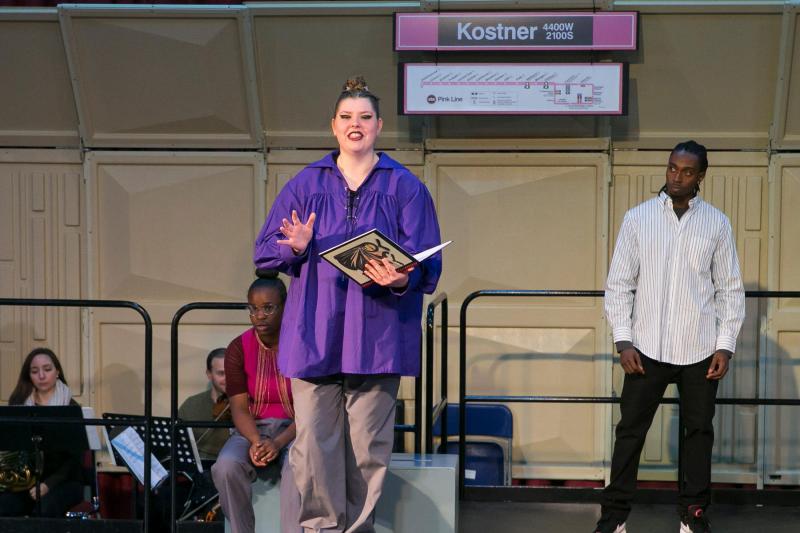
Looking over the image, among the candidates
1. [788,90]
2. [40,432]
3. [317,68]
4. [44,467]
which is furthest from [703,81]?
[44,467]

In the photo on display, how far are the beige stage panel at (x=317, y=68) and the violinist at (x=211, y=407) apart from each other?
56.0 inches

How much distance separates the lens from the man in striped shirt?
4.25m

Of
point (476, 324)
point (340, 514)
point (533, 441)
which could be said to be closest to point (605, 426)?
point (533, 441)

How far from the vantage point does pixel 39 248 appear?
6.61 metres

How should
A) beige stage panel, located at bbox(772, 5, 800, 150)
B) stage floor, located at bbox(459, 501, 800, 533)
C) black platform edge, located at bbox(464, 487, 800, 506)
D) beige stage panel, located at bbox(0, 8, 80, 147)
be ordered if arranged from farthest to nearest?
beige stage panel, located at bbox(0, 8, 80, 147)
beige stage panel, located at bbox(772, 5, 800, 150)
black platform edge, located at bbox(464, 487, 800, 506)
stage floor, located at bbox(459, 501, 800, 533)

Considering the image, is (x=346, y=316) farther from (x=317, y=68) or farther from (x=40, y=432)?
(x=317, y=68)

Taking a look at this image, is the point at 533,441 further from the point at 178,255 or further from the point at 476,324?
the point at 178,255

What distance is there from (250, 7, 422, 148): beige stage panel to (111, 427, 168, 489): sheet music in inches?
81.0

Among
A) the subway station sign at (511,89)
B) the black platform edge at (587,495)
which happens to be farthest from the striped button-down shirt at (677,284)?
the subway station sign at (511,89)

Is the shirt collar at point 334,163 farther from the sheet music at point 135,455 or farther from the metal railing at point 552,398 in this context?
the sheet music at point 135,455

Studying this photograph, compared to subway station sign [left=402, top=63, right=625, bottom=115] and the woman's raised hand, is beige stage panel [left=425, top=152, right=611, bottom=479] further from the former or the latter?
the woman's raised hand

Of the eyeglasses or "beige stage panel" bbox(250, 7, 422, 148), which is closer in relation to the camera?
the eyeglasses

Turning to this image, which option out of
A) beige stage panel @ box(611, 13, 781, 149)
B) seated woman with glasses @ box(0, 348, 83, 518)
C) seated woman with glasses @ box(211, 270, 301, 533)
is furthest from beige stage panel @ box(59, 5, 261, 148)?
seated woman with glasses @ box(211, 270, 301, 533)

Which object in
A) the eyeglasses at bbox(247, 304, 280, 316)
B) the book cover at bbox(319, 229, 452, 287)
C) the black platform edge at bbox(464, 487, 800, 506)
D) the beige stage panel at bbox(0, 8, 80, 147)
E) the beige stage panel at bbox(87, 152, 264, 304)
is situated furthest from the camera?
the beige stage panel at bbox(87, 152, 264, 304)
